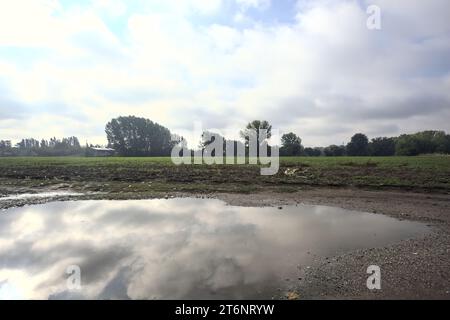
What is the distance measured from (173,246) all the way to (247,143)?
80065 millimetres

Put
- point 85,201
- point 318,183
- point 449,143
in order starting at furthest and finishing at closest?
point 449,143 → point 318,183 → point 85,201

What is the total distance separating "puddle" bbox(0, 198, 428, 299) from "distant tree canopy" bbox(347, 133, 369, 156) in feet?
305

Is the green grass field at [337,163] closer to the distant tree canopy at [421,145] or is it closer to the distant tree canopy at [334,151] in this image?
the distant tree canopy at [334,151]

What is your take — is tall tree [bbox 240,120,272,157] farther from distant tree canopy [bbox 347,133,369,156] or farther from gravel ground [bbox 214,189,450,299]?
gravel ground [bbox 214,189,450,299]

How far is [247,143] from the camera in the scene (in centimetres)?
8688

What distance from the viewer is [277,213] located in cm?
1165

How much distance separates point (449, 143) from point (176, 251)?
384 ft

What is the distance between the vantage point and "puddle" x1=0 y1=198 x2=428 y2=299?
539 cm

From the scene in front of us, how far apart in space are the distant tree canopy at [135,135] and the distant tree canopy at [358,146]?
207 ft

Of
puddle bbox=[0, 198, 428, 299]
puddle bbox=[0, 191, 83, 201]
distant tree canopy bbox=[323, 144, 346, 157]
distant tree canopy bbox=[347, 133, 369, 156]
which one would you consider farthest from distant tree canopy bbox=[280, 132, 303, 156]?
puddle bbox=[0, 198, 428, 299]

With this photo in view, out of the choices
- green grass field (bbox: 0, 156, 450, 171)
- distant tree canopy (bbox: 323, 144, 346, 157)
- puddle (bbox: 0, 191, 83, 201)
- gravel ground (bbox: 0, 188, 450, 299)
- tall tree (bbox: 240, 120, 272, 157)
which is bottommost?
gravel ground (bbox: 0, 188, 450, 299)

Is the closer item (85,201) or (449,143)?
(85,201)
